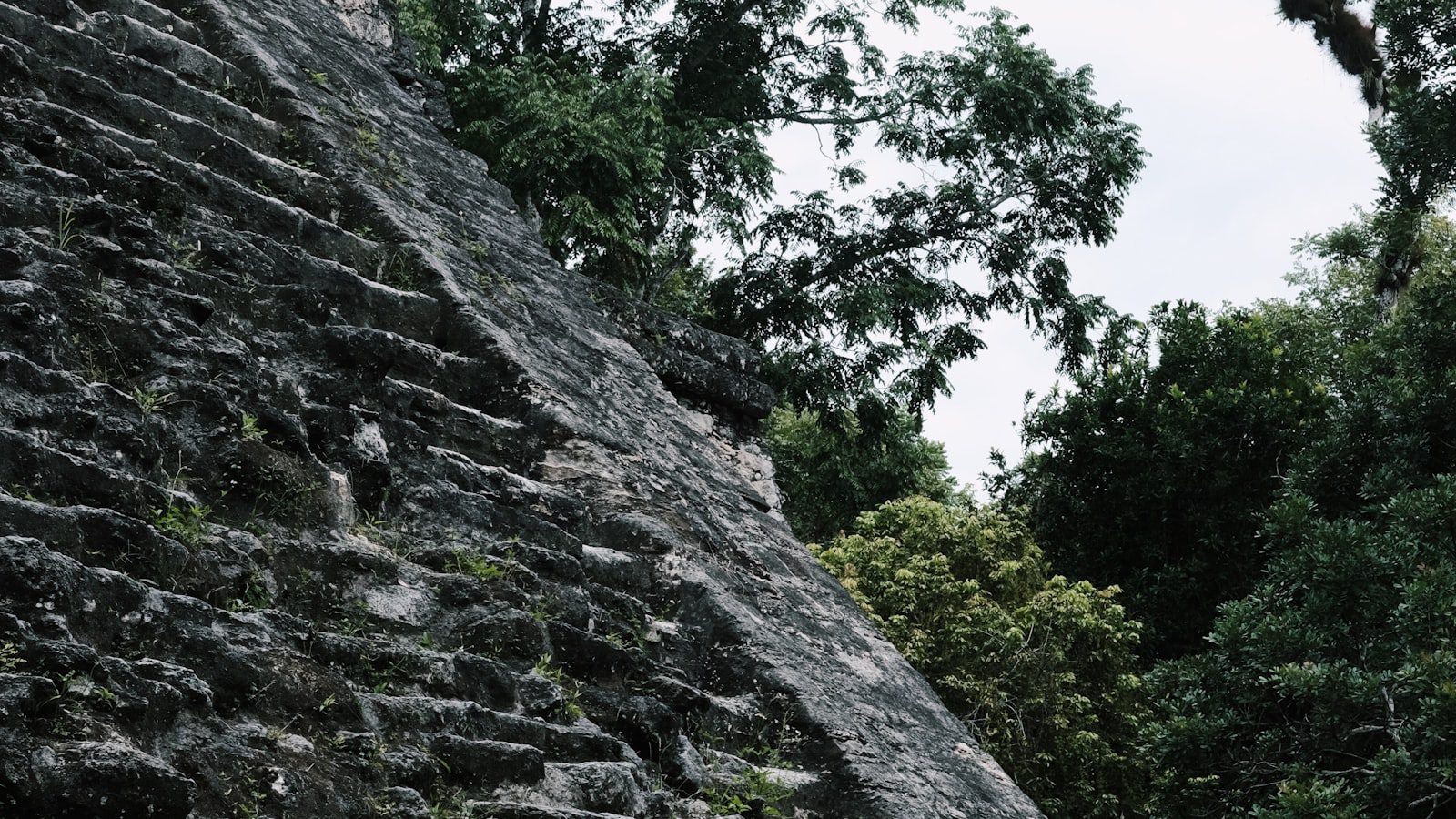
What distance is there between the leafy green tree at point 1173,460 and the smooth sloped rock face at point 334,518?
9476mm

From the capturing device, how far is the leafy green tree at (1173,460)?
13.8 meters

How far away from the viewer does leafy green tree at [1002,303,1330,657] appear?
45.3ft

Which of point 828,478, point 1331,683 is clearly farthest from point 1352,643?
point 828,478

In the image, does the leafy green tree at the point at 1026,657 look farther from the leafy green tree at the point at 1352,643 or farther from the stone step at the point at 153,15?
the stone step at the point at 153,15

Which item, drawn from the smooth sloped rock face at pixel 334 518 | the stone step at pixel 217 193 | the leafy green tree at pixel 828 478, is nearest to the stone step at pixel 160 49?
the smooth sloped rock face at pixel 334 518

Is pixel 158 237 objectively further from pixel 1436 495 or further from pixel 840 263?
pixel 840 263

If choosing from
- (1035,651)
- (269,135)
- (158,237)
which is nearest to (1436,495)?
(1035,651)

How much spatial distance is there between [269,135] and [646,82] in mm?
5888

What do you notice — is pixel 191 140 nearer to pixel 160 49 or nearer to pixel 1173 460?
pixel 160 49

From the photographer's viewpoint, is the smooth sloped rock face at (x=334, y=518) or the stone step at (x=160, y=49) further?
the stone step at (x=160, y=49)

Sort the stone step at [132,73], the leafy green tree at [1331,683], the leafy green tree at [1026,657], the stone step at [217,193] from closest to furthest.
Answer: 1. the stone step at [217,193]
2. the stone step at [132,73]
3. the leafy green tree at [1331,683]
4. the leafy green tree at [1026,657]

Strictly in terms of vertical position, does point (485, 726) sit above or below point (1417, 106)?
below

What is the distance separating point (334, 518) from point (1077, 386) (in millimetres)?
12743

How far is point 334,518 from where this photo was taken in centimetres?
321
